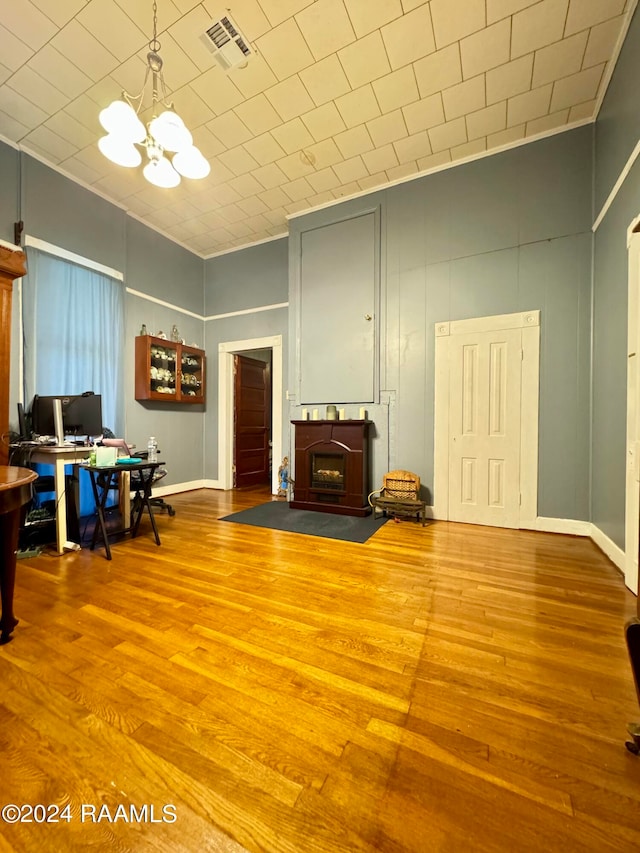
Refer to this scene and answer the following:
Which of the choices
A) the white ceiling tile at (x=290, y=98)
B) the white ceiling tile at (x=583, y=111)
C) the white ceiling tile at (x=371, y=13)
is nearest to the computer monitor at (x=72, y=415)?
the white ceiling tile at (x=290, y=98)

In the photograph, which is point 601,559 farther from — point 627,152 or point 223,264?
point 223,264

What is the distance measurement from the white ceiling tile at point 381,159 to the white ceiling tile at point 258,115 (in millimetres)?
1057

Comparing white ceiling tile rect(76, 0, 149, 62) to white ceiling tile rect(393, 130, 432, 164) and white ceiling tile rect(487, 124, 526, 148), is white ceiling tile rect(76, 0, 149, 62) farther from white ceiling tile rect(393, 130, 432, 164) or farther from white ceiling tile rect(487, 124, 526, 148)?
white ceiling tile rect(487, 124, 526, 148)

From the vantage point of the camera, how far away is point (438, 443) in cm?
384

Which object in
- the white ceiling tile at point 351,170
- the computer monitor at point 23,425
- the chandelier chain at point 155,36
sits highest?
the white ceiling tile at point 351,170

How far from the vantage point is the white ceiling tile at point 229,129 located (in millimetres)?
3174

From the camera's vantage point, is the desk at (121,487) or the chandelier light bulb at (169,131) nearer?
the chandelier light bulb at (169,131)

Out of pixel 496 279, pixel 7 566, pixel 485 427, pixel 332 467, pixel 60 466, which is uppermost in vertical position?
pixel 496 279

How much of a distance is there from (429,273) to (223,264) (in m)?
3.57

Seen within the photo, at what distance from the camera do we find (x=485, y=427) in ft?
11.8

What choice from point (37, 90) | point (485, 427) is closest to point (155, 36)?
point (37, 90)

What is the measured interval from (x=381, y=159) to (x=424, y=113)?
0.66 m

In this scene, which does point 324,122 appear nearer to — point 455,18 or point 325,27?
point 325,27

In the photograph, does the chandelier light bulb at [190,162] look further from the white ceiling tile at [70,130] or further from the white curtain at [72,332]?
the white curtain at [72,332]
